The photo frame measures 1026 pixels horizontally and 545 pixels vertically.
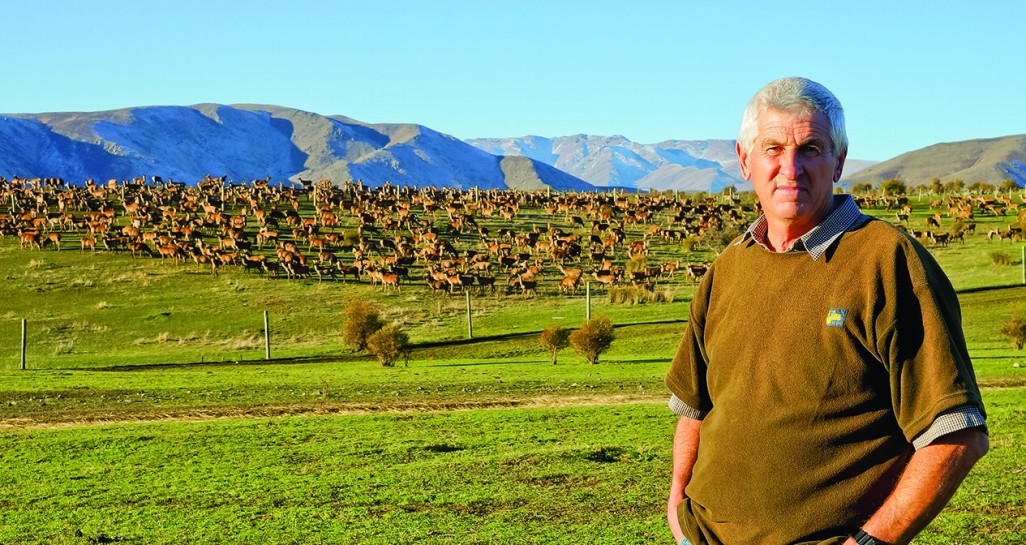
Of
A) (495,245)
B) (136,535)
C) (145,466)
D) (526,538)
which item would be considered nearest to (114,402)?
(145,466)

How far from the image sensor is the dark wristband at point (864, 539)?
377 cm

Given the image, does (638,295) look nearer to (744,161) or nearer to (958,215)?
(958,215)

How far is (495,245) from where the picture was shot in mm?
67875

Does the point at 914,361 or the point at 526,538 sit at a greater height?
the point at 914,361

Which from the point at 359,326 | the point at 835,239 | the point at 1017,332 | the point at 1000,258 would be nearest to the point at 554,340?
the point at 359,326

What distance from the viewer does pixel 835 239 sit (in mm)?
4027

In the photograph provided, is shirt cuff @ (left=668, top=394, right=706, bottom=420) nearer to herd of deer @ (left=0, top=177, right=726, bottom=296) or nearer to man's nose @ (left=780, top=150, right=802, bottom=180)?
man's nose @ (left=780, top=150, right=802, bottom=180)

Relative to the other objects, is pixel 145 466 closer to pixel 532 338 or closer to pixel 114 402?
pixel 114 402

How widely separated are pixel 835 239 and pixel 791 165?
318mm

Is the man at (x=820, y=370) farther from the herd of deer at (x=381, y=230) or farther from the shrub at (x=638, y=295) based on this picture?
the herd of deer at (x=381, y=230)

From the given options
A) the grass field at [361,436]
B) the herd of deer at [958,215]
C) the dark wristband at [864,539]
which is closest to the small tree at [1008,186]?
the herd of deer at [958,215]

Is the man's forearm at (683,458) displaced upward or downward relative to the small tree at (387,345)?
upward

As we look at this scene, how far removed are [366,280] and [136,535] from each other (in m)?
49.3

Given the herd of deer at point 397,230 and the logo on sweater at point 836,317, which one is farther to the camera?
the herd of deer at point 397,230
